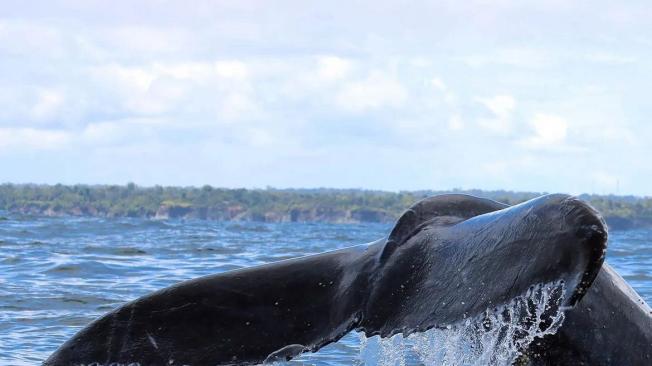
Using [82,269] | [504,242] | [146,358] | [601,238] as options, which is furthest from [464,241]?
[82,269]

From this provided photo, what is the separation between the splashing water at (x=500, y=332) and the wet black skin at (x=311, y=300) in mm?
172

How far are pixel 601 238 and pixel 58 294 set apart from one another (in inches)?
434

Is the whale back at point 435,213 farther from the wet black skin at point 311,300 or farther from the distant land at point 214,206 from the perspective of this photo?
the distant land at point 214,206

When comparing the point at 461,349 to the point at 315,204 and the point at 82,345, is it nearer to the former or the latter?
the point at 82,345

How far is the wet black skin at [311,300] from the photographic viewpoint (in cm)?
414

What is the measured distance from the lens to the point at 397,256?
446 cm

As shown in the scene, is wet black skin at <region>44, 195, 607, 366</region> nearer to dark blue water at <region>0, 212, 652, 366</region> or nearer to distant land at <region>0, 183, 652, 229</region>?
dark blue water at <region>0, 212, 652, 366</region>

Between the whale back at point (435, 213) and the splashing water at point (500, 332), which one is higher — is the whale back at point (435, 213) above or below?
above

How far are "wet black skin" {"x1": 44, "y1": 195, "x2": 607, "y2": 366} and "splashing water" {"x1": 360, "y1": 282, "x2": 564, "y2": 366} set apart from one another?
17 cm

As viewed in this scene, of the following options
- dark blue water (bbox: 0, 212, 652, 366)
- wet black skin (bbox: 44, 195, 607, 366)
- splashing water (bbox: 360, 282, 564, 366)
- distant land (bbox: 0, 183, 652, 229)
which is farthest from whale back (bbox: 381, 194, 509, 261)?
distant land (bbox: 0, 183, 652, 229)

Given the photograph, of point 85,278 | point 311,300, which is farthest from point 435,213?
point 85,278

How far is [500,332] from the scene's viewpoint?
4105 mm

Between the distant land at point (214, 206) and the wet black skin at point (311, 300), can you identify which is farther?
the distant land at point (214, 206)

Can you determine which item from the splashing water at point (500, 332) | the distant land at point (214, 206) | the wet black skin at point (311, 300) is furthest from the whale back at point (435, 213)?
the distant land at point (214, 206)
